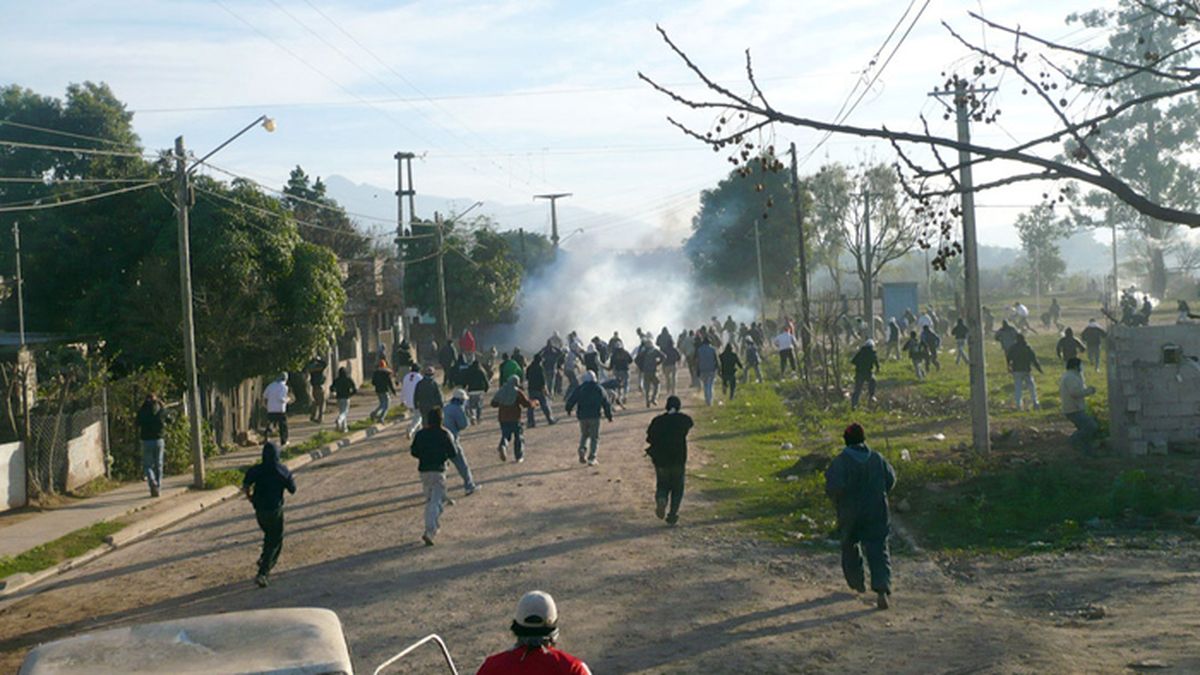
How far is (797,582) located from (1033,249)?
282 feet

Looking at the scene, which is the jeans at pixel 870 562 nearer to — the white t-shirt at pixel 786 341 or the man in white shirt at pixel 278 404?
the man in white shirt at pixel 278 404

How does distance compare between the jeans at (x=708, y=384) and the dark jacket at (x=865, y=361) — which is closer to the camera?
the dark jacket at (x=865, y=361)

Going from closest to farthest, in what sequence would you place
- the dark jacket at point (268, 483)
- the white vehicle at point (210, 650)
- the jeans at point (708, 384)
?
the white vehicle at point (210, 650), the dark jacket at point (268, 483), the jeans at point (708, 384)

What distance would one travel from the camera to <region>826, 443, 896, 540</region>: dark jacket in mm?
11938

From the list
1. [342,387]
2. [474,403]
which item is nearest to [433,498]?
[474,403]

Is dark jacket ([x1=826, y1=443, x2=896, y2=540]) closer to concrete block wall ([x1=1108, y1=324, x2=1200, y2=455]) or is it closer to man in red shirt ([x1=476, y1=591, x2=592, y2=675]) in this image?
man in red shirt ([x1=476, y1=591, x2=592, y2=675])

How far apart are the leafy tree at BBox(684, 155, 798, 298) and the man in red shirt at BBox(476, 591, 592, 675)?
75960 mm

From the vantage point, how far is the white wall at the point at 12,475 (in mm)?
21719

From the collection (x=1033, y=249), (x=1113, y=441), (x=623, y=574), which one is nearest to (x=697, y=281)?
(x=1033, y=249)

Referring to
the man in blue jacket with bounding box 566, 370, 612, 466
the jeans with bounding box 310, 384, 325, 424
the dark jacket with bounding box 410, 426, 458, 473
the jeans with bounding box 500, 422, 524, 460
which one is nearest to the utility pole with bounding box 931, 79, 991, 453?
the man in blue jacket with bounding box 566, 370, 612, 466

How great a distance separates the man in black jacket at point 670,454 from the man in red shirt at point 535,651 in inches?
425

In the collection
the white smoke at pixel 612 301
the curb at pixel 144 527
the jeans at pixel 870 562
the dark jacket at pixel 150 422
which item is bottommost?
the curb at pixel 144 527

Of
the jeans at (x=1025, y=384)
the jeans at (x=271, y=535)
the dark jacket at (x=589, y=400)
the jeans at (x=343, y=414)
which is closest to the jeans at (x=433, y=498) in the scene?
the jeans at (x=271, y=535)

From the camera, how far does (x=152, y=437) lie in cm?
2280
